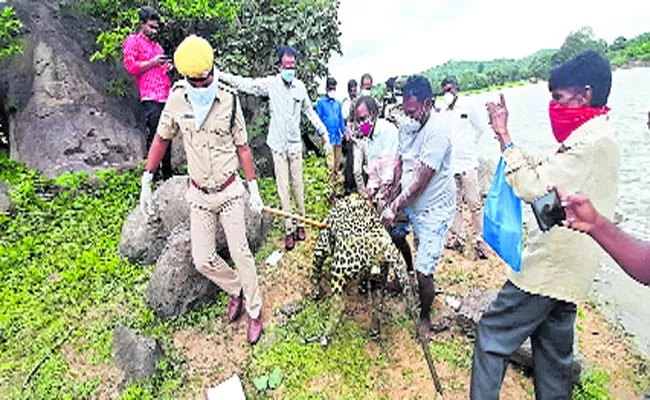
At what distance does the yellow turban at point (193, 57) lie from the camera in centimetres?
333

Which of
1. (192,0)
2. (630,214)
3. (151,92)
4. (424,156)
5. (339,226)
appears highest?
(192,0)

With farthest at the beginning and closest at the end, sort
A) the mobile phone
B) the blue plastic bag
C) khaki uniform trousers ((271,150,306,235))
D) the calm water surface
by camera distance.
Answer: khaki uniform trousers ((271,150,306,235)) < the calm water surface < the blue plastic bag < the mobile phone

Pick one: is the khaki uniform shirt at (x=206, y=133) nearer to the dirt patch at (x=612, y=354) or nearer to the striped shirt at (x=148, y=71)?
the striped shirt at (x=148, y=71)

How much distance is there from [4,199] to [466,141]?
6.43 meters

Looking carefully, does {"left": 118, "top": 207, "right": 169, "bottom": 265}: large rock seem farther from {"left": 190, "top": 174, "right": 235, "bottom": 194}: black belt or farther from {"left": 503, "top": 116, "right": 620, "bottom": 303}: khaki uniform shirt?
{"left": 503, "top": 116, "right": 620, "bottom": 303}: khaki uniform shirt

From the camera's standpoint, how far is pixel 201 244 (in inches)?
150

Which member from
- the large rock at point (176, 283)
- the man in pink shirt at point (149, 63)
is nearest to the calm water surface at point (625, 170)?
the large rock at point (176, 283)

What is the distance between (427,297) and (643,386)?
185 centimetres

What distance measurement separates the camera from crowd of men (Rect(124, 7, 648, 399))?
2.40 m

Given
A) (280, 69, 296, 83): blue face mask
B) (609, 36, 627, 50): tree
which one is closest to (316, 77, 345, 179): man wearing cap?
(280, 69, 296, 83): blue face mask

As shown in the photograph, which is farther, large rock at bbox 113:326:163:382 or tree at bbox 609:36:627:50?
tree at bbox 609:36:627:50

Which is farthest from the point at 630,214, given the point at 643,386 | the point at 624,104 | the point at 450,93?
the point at 624,104

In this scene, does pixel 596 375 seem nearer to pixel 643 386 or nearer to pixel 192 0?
pixel 643 386

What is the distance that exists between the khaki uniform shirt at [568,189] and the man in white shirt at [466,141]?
2.80 meters
